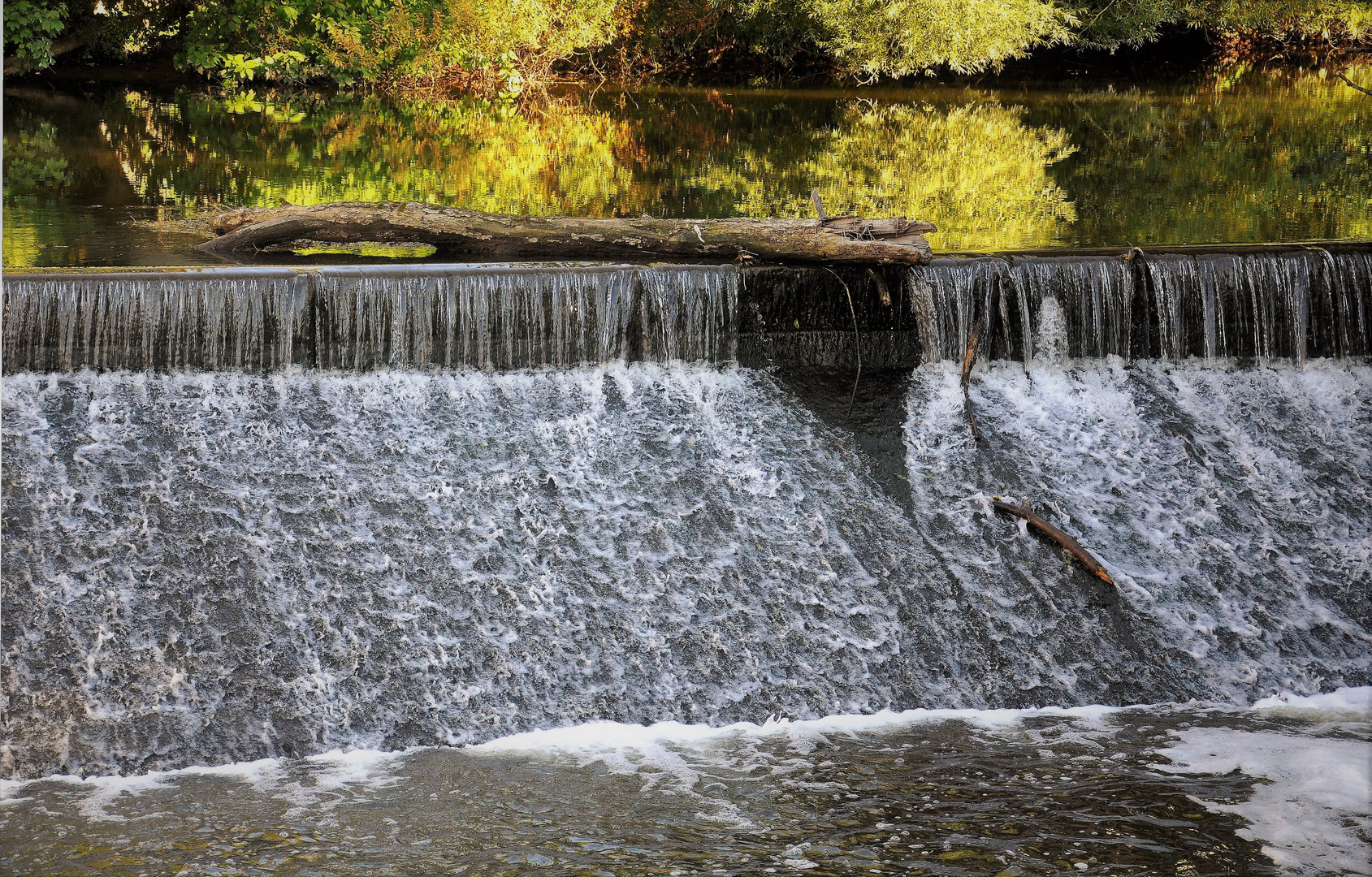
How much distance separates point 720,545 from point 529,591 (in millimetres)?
891

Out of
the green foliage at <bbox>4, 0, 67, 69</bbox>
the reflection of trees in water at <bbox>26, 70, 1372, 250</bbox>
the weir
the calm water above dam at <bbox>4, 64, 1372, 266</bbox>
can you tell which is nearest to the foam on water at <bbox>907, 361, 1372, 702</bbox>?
the weir

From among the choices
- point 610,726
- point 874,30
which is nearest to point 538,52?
point 874,30

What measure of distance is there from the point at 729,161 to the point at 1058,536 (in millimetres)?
7417

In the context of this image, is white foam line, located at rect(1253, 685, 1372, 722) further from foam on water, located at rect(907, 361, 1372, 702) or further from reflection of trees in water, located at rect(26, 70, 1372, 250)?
reflection of trees in water, located at rect(26, 70, 1372, 250)

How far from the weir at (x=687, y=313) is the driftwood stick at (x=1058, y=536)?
1108 mm

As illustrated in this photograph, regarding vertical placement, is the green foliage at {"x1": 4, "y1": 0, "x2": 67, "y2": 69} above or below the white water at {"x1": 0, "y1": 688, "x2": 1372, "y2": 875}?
above

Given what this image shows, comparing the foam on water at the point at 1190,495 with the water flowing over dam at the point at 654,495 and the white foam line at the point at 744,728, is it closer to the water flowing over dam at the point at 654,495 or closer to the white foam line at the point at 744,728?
the water flowing over dam at the point at 654,495

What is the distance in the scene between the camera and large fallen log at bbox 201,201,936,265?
260 inches

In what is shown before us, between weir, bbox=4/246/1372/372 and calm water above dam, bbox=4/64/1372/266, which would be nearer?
weir, bbox=4/246/1372/372

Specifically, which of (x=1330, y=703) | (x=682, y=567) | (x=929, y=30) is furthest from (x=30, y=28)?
(x=1330, y=703)

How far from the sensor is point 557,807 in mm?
4293

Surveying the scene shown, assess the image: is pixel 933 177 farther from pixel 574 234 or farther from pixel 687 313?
pixel 687 313

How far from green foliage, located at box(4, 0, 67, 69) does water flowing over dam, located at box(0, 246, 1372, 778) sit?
11.8 meters

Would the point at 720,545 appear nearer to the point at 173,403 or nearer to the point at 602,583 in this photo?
the point at 602,583
